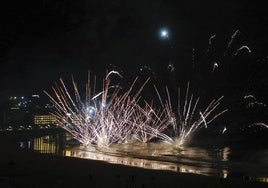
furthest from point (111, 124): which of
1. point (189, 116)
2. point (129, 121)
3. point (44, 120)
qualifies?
point (44, 120)

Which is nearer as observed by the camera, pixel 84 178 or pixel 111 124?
pixel 84 178

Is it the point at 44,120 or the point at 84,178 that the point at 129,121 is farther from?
the point at 44,120

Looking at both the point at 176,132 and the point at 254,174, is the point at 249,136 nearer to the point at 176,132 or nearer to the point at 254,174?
the point at 176,132

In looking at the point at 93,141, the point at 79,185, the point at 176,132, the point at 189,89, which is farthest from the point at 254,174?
the point at 189,89

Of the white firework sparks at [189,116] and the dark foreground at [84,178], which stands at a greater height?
the white firework sparks at [189,116]

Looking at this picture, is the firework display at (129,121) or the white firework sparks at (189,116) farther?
the white firework sparks at (189,116)

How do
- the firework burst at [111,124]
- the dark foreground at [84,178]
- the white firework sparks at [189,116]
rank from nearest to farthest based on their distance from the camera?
the dark foreground at [84,178] < the firework burst at [111,124] < the white firework sparks at [189,116]

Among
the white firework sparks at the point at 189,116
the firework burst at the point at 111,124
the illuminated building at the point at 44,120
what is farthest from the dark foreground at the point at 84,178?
the illuminated building at the point at 44,120

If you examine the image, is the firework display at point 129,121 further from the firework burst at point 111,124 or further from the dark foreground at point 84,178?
the dark foreground at point 84,178

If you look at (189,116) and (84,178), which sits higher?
(189,116)

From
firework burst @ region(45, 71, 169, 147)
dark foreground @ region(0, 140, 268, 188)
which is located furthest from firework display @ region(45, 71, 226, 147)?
dark foreground @ region(0, 140, 268, 188)

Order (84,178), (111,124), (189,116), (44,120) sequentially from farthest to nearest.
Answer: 1. (44,120)
2. (189,116)
3. (111,124)
4. (84,178)

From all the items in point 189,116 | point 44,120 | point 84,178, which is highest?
point 44,120

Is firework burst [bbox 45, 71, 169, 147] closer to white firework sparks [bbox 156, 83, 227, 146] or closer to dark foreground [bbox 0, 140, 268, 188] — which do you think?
white firework sparks [bbox 156, 83, 227, 146]
